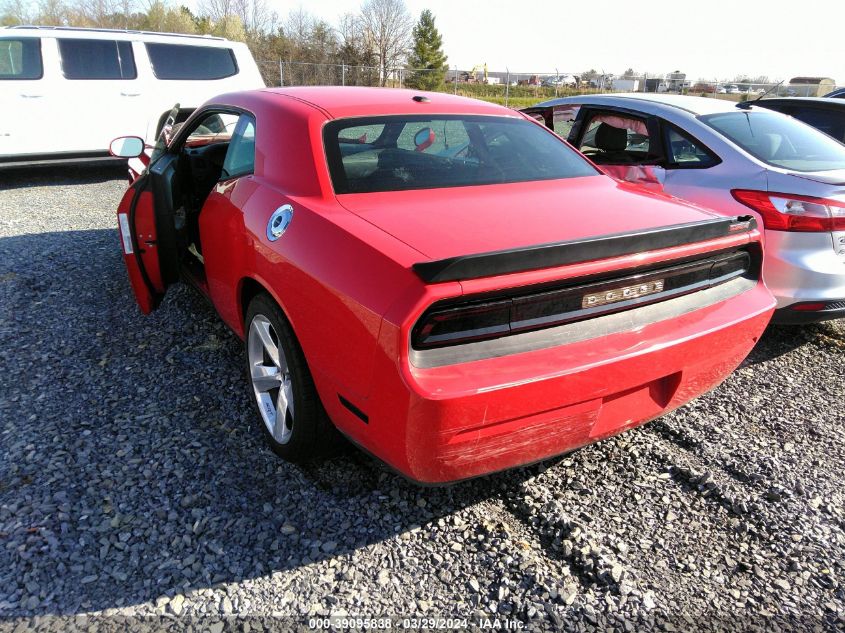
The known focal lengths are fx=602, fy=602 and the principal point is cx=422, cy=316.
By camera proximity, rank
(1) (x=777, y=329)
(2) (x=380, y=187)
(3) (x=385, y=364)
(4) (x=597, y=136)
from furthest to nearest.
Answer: (4) (x=597, y=136)
(1) (x=777, y=329)
(2) (x=380, y=187)
(3) (x=385, y=364)

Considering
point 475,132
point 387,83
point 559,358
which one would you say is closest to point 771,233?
point 475,132

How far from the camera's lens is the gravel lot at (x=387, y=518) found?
77.0 inches

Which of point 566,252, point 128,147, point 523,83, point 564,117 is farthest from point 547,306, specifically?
point 523,83

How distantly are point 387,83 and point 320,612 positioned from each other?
33208 millimetres

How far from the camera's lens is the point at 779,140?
4.09 m

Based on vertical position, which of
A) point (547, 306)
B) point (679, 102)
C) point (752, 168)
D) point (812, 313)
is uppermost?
point (679, 102)

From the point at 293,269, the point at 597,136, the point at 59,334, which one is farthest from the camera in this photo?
the point at 597,136

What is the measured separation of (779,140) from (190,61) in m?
8.65

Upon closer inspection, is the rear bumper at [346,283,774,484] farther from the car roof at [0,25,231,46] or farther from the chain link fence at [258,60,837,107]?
the chain link fence at [258,60,837,107]

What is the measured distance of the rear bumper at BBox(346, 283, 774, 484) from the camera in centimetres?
176

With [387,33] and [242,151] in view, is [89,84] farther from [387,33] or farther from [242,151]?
[387,33]

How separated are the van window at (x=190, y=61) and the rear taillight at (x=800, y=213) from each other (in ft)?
28.9

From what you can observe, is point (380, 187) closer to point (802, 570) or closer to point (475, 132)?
point (475, 132)

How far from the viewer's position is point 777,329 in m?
4.27
